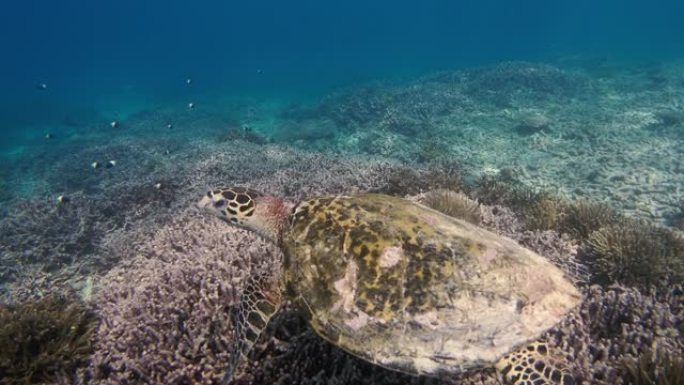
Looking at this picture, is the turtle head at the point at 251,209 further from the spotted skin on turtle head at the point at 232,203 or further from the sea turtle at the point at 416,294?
the sea turtle at the point at 416,294

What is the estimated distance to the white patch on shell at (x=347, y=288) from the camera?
2.83 metres

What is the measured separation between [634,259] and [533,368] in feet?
9.67

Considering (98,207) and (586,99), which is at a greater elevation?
(98,207)

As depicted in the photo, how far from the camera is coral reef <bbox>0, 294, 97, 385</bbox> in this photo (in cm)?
369

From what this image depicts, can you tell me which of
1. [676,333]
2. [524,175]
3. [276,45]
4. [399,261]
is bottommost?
[276,45]

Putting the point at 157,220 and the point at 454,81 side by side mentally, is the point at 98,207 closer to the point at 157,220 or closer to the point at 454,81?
the point at 157,220

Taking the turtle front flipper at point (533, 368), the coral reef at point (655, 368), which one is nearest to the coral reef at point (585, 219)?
the coral reef at point (655, 368)

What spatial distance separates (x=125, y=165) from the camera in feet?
47.5

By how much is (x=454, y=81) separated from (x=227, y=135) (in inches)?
579

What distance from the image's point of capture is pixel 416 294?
8.93 feet

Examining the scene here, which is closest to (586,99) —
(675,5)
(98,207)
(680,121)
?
(680,121)

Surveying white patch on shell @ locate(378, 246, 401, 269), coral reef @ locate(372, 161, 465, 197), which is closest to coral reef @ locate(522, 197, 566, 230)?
coral reef @ locate(372, 161, 465, 197)

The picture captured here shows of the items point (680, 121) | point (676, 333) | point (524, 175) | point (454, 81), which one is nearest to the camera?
point (676, 333)

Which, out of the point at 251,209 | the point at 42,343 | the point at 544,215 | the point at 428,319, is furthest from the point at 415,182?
the point at 42,343
